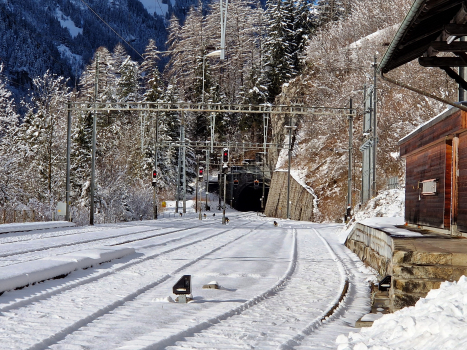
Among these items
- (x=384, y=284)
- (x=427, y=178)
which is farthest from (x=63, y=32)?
(x=384, y=284)

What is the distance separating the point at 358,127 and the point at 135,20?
152m

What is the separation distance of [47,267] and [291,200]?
44.7 m

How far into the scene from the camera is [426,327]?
490 centimetres

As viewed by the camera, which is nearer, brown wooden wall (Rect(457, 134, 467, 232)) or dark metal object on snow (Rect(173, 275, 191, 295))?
dark metal object on snow (Rect(173, 275, 191, 295))

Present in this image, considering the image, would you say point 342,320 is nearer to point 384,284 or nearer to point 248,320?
point 384,284

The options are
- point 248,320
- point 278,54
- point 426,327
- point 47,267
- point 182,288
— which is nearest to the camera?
point 426,327

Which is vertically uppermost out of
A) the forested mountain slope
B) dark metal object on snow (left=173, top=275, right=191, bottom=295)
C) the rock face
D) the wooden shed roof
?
the forested mountain slope

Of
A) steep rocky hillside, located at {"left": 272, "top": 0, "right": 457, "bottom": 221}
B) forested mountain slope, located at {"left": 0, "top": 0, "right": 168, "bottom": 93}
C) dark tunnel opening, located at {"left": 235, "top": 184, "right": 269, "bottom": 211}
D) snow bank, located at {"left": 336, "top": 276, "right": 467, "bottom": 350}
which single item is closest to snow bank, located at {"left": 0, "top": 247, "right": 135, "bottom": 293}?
snow bank, located at {"left": 336, "top": 276, "right": 467, "bottom": 350}

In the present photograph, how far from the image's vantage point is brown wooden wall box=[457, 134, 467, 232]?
32.5 feet

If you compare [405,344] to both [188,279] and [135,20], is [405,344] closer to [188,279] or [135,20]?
[188,279]

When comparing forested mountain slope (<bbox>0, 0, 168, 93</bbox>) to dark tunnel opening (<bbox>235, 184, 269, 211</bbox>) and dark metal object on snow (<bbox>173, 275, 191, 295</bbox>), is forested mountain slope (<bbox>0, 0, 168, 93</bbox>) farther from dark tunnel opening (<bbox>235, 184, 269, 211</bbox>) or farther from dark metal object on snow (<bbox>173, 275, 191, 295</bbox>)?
dark metal object on snow (<bbox>173, 275, 191, 295</bbox>)

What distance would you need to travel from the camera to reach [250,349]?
5.36 meters

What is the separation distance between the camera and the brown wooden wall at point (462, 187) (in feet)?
32.5

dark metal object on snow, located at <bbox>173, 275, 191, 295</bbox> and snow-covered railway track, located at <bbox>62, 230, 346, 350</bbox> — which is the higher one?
dark metal object on snow, located at <bbox>173, 275, 191, 295</bbox>
